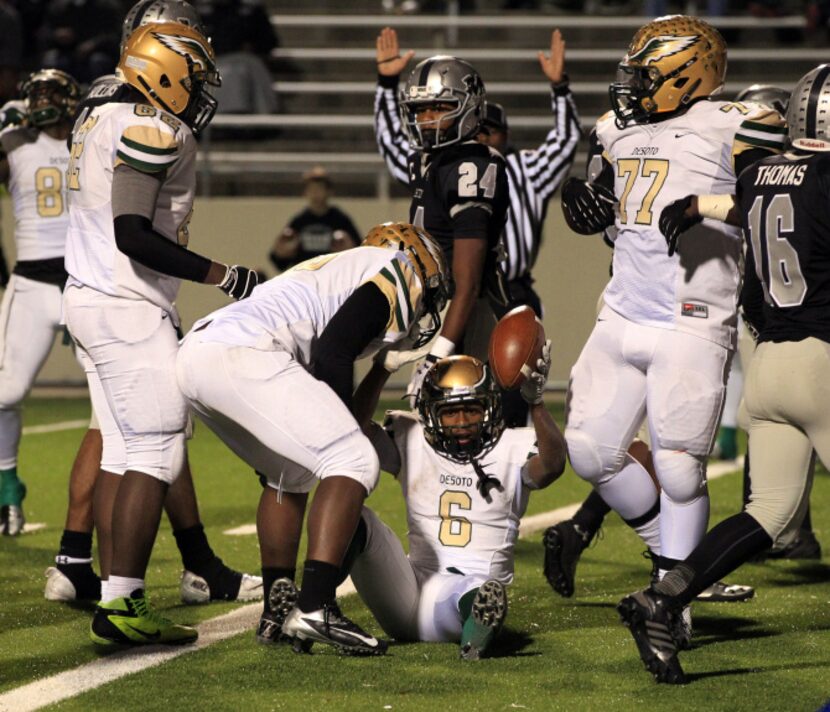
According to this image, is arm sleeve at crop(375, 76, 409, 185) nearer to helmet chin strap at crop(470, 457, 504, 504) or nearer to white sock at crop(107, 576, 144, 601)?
helmet chin strap at crop(470, 457, 504, 504)

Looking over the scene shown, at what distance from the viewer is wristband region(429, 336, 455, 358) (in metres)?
4.70

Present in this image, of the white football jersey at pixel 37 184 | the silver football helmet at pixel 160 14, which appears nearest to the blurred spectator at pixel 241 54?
the white football jersey at pixel 37 184

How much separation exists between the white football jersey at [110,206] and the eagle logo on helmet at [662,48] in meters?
1.26

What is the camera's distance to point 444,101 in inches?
196

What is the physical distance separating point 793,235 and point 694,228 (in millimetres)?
449

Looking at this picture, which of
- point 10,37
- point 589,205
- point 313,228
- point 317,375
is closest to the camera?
point 317,375

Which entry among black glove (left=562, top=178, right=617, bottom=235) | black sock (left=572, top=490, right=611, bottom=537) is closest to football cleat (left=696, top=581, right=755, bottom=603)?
black sock (left=572, top=490, right=611, bottom=537)

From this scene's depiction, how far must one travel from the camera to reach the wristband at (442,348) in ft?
15.4

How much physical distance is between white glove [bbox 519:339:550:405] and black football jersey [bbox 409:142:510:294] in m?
1.00

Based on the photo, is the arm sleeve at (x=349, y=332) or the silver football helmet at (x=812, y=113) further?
the silver football helmet at (x=812, y=113)

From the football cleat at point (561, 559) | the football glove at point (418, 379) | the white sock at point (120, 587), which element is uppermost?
the football glove at point (418, 379)

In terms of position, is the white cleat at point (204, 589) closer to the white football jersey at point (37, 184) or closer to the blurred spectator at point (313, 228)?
the white football jersey at point (37, 184)

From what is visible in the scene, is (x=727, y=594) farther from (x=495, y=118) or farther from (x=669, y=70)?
(x=495, y=118)

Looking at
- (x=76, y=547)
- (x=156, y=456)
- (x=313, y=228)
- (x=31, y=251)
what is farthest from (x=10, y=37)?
(x=156, y=456)
